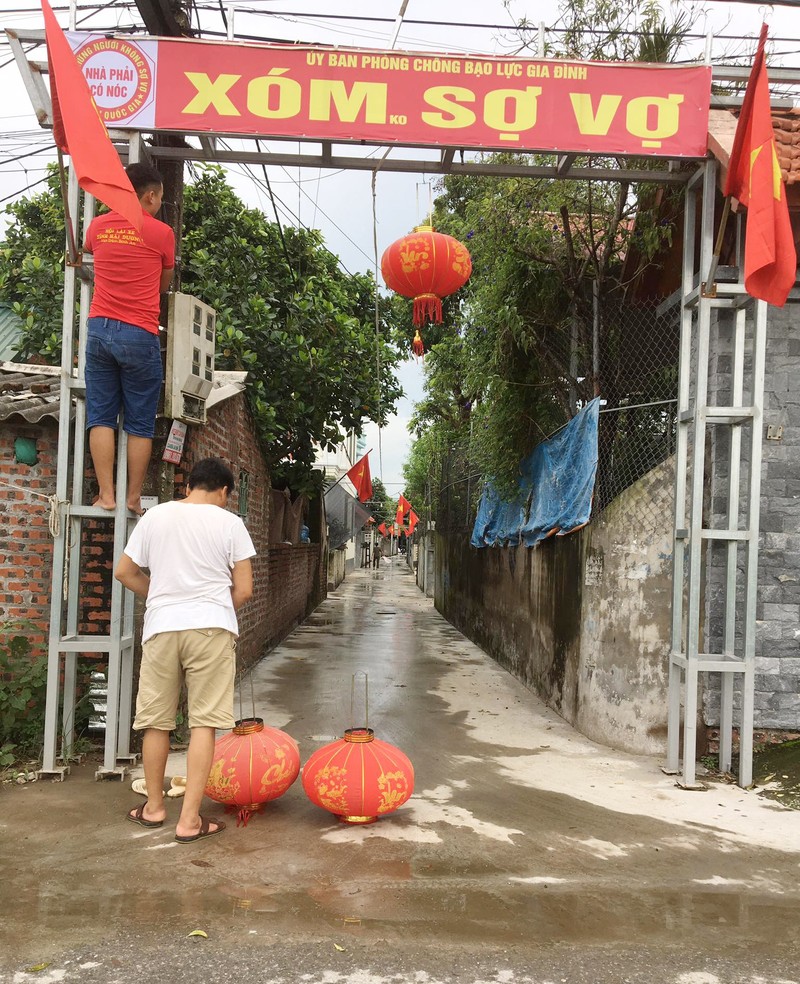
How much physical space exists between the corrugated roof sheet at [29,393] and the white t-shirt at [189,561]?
1851mm

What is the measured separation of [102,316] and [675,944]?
14.4ft

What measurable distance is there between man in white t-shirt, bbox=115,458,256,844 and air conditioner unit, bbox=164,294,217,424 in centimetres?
173

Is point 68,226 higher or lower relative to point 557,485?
higher

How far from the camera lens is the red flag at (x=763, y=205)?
4410 millimetres

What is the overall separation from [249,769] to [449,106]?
168 inches

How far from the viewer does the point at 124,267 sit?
467cm

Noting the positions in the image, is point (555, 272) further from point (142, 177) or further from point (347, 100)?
point (142, 177)

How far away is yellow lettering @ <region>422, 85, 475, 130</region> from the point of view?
16.6 ft

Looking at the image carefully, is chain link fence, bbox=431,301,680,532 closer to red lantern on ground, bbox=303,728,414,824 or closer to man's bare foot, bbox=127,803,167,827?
red lantern on ground, bbox=303,728,414,824

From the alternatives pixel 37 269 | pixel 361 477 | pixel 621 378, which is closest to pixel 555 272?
pixel 621 378

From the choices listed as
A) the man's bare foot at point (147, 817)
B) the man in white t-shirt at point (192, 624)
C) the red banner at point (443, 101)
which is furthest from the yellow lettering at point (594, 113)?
the man's bare foot at point (147, 817)

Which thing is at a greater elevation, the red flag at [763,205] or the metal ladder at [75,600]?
the red flag at [763,205]

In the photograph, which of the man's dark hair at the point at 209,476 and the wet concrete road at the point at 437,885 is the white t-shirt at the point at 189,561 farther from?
the wet concrete road at the point at 437,885

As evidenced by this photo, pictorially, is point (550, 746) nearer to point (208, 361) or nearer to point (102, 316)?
point (208, 361)
